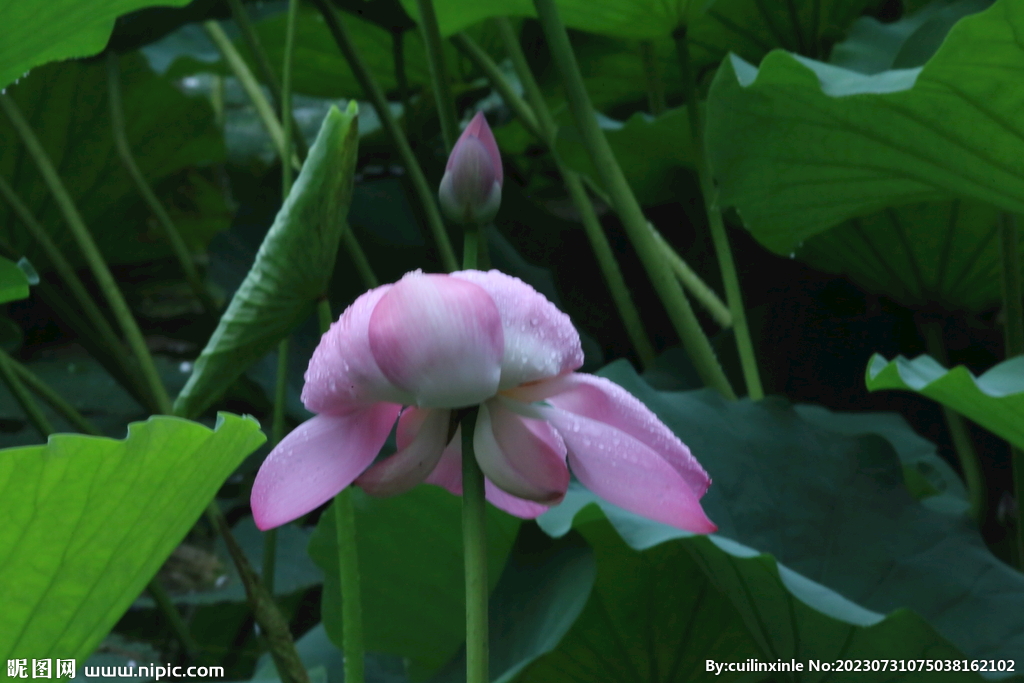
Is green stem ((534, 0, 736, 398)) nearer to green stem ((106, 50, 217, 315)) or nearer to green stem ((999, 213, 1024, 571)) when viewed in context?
green stem ((999, 213, 1024, 571))

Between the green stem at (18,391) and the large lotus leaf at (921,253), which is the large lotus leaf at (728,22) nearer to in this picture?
the large lotus leaf at (921,253)

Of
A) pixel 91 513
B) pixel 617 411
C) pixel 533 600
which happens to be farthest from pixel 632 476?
pixel 533 600

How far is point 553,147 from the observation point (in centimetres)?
80

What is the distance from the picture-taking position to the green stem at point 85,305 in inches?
33.2

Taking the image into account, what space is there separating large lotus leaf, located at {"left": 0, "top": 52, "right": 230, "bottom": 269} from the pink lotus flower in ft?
3.46

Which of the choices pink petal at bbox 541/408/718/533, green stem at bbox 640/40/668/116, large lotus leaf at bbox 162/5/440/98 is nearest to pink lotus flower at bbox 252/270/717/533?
pink petal at bbox 541/408/718/533

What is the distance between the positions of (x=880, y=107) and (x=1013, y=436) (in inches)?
9.1

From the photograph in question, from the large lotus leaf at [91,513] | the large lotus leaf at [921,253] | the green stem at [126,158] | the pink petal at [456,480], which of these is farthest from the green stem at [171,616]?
the large lotus leaf at [921,253]

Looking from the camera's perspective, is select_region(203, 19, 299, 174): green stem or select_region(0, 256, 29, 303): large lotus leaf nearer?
select_region(0, 256, 29, 303): large lotus leaf

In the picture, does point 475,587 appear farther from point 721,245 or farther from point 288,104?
point 721,245

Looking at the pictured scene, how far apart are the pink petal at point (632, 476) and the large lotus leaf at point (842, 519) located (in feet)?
1.36

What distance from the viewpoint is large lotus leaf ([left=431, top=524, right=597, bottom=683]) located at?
1.76ft

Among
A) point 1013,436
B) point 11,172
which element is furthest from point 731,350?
point 11,172

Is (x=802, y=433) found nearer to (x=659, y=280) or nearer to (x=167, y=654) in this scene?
(x=659, y=280)
